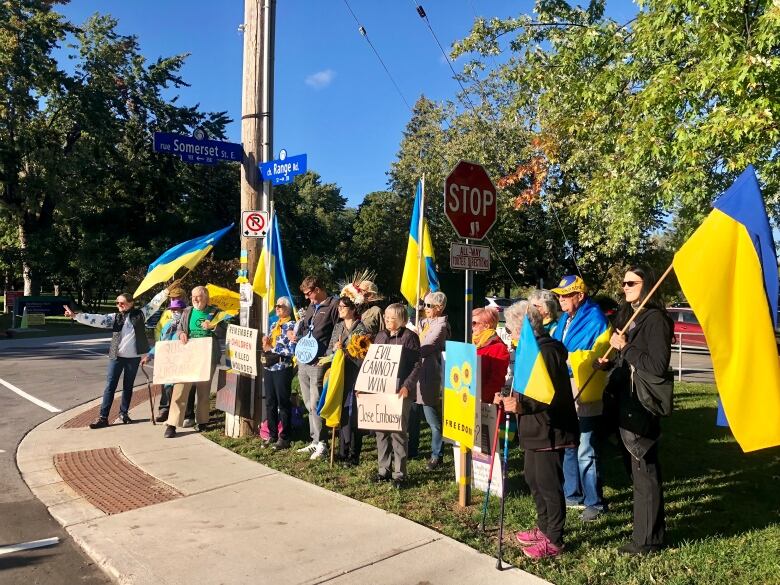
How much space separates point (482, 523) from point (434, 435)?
68.0 inches

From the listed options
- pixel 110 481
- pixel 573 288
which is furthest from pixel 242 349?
pixel 573 288

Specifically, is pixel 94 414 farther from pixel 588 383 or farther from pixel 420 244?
pixel 588 383

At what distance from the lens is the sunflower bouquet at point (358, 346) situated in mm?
6082

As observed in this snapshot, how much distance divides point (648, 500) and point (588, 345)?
1.31m

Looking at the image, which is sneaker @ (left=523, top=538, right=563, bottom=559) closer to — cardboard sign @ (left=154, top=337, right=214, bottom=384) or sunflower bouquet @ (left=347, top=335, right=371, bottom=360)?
sunflower bouquet @ (left=347, top=335, right=371, bottom=360)

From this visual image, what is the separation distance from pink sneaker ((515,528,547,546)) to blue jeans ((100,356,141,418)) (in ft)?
18.9

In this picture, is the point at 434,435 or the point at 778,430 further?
the point at 434,435

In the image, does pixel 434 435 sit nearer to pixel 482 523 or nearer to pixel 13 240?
pixel 482 523

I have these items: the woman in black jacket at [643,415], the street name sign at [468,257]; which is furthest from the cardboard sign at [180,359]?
the woman in black jacket at [643,415]

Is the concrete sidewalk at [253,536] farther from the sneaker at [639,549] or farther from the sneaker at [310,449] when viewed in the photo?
the sneaker at [639,549]

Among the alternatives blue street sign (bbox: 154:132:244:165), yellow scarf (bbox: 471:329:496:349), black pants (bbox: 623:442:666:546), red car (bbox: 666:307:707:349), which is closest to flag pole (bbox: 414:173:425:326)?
yellow scarf (bbox: 471:329:496:349)

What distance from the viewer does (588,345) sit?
4.89 metres

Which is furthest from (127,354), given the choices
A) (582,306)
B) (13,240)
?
(13,240)

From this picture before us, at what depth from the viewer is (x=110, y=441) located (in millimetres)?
7277
